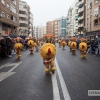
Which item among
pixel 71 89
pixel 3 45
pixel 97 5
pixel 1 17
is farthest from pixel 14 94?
pixel 97 5

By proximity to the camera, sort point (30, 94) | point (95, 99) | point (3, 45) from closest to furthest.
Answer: point (95, 99) → point (30, 94) → point (3, 45)

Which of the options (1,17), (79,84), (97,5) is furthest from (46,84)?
(97,5)

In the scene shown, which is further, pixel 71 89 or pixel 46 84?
pixel 46 84

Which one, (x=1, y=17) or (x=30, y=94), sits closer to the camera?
(x=30, y=94)

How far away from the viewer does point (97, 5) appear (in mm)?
39844

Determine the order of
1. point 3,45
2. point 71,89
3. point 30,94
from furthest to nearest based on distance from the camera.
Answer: point 3,45 → point 71,89 → point 30,94

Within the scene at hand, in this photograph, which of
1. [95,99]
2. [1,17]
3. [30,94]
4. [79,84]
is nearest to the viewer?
[95,99]

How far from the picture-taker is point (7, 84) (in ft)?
20.9

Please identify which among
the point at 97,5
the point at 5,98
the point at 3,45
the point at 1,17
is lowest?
the point at 5,98

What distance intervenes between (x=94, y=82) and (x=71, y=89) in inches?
51.0

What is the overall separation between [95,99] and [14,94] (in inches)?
86.8

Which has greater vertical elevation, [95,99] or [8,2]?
[8,2]

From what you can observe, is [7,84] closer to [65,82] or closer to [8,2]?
[65,82]

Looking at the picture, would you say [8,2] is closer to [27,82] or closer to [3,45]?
[3,45]
